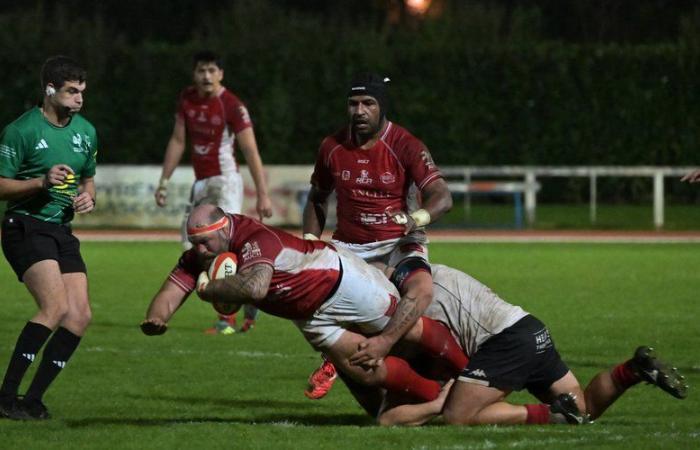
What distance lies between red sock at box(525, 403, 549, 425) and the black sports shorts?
0.54 feet

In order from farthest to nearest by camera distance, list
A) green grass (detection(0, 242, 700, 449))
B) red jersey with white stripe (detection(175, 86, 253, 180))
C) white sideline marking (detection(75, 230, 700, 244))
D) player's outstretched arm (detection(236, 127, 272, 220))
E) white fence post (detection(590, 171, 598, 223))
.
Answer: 1. white fence post (detection(590, 171, 598, 223))
2. white sideline marking (detection(75, 230, 700, 244))
3. red jersey with white stripe (detection(175, 86, 253, 180))
4. player's outstretched arm (detection(236, 127, 272, 220))
5. green grass (detection(0, 242, 700, 449))

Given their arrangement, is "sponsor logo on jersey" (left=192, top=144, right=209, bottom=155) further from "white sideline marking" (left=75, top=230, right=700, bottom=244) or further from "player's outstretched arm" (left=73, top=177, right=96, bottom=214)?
"white sideline marking" (left=75, top=230, right=700, bottom=244)

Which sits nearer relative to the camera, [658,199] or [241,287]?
[241,287]

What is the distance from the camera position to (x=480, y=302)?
964 centimetres

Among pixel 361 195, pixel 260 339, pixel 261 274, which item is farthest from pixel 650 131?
pixel 261 274

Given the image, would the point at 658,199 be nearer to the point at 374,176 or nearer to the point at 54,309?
the point at 374,176

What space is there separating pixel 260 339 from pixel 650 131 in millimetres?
21199

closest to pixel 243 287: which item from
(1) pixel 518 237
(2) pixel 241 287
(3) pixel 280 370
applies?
(2) pixel 241 287

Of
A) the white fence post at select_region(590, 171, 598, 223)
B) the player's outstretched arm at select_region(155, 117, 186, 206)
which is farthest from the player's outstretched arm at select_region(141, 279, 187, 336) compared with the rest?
the white fence post at select_region(590, 171, 598, 223)

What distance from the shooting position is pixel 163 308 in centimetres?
910

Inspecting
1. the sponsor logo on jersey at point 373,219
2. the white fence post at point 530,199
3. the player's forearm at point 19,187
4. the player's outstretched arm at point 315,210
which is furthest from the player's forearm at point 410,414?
the white fence post at point 530,199

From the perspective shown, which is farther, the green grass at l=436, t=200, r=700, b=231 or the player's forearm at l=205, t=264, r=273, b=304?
the green grass at l=436, t=200, r=700, b=231

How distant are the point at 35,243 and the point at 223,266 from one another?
1.64m

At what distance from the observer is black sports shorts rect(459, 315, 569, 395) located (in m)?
9.44
